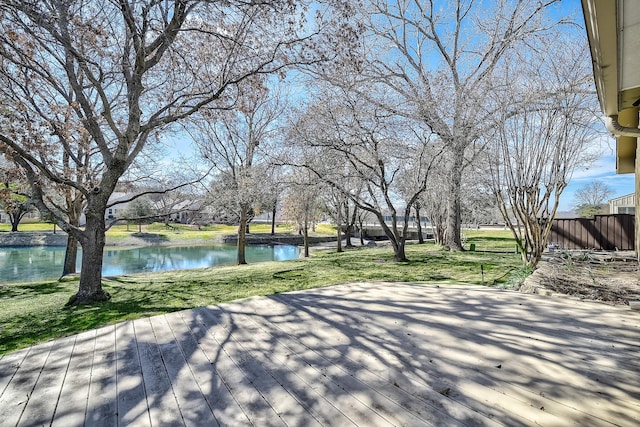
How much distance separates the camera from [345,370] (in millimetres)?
2209

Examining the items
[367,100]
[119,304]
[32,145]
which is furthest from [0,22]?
[367,100]

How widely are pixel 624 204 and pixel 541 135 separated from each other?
1841cm

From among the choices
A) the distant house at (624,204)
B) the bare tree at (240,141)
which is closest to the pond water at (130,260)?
the bare tree at (240,141)

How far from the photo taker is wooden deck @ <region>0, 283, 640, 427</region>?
173 centimetres

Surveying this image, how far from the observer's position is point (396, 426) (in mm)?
1597

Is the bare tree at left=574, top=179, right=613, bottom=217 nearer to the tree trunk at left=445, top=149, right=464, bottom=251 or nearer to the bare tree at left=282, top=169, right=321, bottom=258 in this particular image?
the tree trunk at left=445, top=149, right=464, bottom=251

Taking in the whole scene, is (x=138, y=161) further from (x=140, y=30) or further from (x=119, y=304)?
(x=119, y=304)

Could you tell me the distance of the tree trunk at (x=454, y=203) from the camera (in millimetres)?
8078

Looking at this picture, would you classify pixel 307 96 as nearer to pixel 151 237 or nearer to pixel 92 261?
pixel 92 261

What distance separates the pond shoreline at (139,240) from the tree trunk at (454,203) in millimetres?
15473

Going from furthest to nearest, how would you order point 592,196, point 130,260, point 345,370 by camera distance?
point 592,196 < point 130,260 < point 345,370

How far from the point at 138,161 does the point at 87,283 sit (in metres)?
4.59

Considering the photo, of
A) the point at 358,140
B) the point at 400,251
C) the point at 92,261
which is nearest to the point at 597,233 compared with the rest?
the point at 400,251

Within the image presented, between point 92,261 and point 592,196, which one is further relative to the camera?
point 592,196
